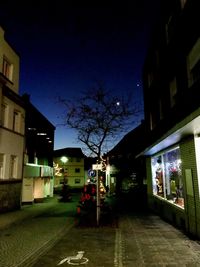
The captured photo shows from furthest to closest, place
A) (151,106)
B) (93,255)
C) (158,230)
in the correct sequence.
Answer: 1. (151,106)
2. (158,230)
3. (93,255)

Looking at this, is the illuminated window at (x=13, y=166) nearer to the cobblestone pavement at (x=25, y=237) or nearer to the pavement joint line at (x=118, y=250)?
the cobblestone pavement at (x=25, y=237)

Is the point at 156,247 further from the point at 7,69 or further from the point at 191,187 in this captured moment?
the point at 7,69

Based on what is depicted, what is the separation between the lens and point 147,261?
704cm

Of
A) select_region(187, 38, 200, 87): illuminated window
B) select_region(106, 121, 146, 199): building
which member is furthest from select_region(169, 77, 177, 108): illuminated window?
select_region(106, 121, 146, 199): building

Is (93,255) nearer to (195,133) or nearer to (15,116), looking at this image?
(195,133)

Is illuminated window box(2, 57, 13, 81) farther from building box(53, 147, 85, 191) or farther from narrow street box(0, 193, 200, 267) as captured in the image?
building box(53, 147, 85, 191)

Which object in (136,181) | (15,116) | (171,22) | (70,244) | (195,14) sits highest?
(171,22)

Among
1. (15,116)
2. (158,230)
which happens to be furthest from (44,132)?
(158,230)

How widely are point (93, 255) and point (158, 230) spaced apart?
4.57m

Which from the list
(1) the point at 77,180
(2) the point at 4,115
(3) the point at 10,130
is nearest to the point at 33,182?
(3) the point at 10,130

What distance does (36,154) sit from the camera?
2656cm

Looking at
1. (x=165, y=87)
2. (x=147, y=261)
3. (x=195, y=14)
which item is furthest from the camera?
(x=165, y=87)

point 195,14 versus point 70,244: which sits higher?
point 195,14

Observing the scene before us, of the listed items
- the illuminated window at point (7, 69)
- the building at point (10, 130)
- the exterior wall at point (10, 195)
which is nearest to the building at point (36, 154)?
the building at point (10, 130)
